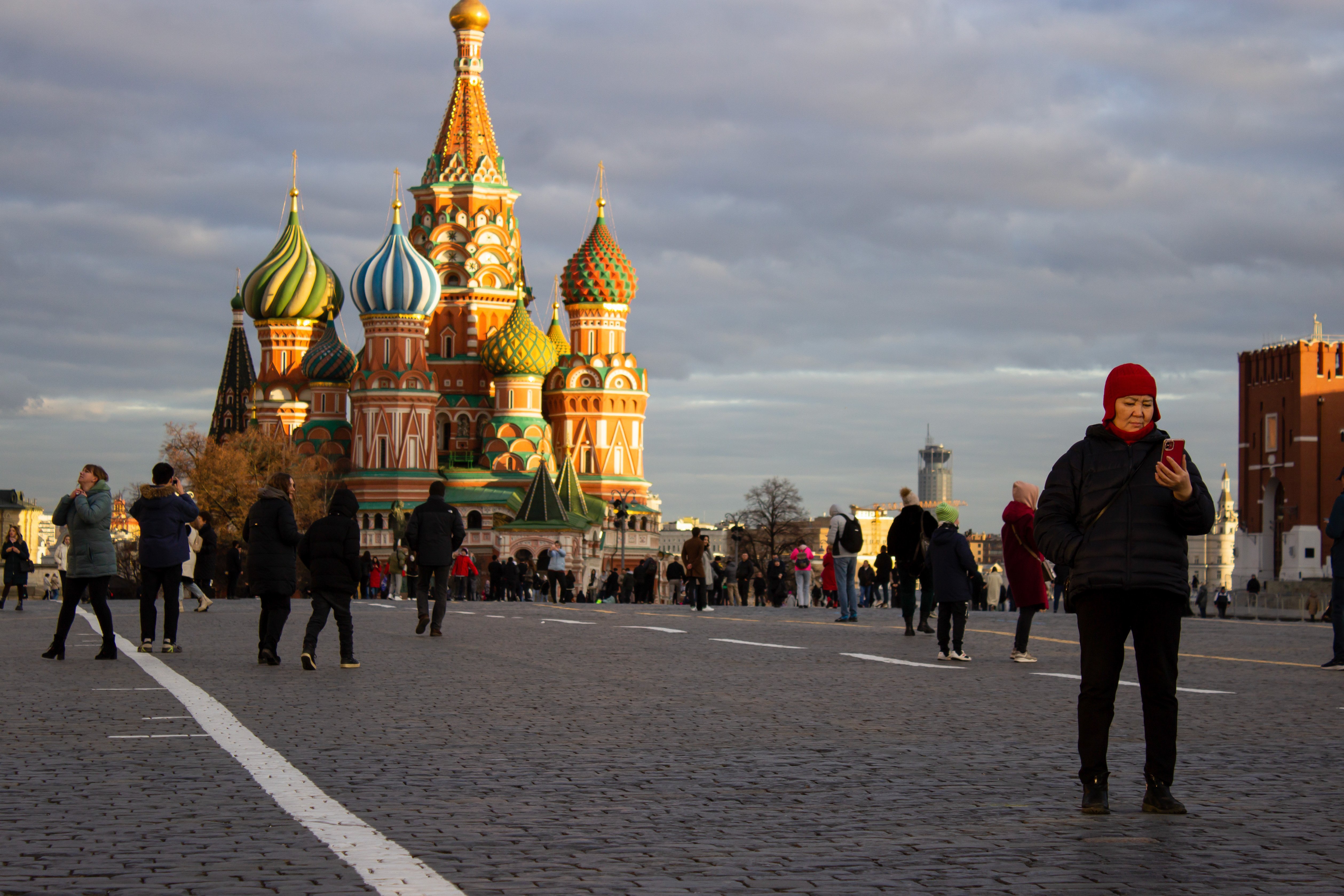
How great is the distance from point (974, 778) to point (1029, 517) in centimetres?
713

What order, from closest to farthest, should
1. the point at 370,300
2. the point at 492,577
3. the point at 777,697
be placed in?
the point at 777,697 → the point at 492,577 → the point at 370,300

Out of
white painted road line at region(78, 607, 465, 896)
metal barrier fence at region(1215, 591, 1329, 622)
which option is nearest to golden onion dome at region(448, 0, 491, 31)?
metal barrier fence at region(1215, 591, 1329, 622)

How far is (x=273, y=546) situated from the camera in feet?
50.1

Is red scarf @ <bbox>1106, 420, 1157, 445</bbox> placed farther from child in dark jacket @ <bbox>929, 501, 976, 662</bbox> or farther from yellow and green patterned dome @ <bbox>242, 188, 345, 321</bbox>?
yellow and green patterned dome @ <bbox>242, 188, 345, 321</bbox>

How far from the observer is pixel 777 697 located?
11.9 metres

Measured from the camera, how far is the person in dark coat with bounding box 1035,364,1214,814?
6.92 m

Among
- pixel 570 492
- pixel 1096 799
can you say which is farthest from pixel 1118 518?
pixel 570 492

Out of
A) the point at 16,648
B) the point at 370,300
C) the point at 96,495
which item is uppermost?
the point at 370,300

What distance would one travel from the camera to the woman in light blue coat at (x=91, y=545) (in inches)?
587

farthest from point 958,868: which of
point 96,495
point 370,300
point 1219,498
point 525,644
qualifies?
point 1219,498

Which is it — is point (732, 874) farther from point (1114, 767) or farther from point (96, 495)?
point (96, 495)

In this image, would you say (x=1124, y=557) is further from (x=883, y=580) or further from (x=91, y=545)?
(x=883, y=580)

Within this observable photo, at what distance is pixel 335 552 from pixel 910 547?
709cm

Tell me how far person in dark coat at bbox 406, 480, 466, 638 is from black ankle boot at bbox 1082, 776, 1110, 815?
41.4 ft
